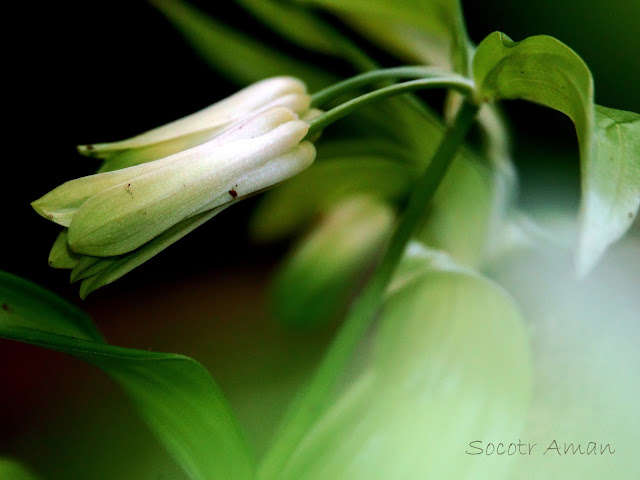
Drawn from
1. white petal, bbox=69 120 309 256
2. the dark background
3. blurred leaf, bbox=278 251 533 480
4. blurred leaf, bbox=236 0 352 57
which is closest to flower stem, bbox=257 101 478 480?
blurred leaf, bbox=278 251 533 480

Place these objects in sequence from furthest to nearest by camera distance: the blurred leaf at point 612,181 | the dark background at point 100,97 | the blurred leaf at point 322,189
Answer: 1. the dark background at point 100,97
2. the blurred leaf at point 322,189
3. the blurred leaf at point 612,181

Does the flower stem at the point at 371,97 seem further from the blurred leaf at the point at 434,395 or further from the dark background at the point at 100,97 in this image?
the dark background at the point at 100,97

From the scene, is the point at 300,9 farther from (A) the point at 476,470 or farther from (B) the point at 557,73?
(A) the point at 476,470

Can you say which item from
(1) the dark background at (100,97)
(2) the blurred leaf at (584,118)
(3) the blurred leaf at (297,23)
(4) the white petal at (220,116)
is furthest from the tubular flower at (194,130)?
(1) the dark background at (100,97)

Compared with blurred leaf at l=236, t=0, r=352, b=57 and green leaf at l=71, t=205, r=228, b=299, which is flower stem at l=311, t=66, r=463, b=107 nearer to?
green leaf at l=71, t=205, r=228, b=299

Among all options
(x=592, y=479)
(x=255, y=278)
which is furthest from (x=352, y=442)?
(x=255, y=278)

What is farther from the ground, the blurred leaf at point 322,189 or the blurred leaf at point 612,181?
the blurred leaf at point 322,189
